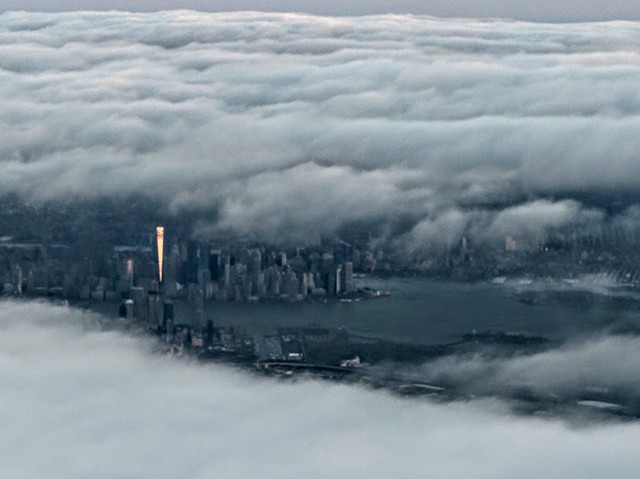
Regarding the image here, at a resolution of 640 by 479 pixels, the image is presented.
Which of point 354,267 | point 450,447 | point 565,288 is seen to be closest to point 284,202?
point 354,267

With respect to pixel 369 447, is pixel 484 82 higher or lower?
higher

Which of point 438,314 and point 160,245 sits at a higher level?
point 160,245

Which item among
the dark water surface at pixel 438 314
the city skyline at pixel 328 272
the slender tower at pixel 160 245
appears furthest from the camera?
the slender tower at pixel 160 245

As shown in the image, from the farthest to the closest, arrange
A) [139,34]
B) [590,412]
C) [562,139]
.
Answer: [139,34] < [562,139] < [590,412]

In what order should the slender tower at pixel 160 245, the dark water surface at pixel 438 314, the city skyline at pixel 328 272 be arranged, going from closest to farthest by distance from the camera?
1. the city skyline at pixel 328 272
2. the dark water surface at pixel 438 314
3. the slender tower at pixel 160 245

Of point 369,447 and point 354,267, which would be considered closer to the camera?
point 369,447

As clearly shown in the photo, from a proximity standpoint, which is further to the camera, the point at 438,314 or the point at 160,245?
the point at 160,245

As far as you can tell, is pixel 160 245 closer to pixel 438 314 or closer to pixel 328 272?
pixel 328 272

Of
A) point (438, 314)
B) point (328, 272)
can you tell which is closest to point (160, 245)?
point (328, 272)

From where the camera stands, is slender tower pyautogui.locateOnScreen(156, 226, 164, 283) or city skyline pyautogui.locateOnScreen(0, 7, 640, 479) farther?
slender tower pyautogui.locateOnScreen(156, 226, 164, 283)

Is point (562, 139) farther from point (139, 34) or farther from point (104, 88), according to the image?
point (139, 34)

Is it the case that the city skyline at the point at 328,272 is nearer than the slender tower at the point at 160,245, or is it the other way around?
the city skyline at the point at 328,272
